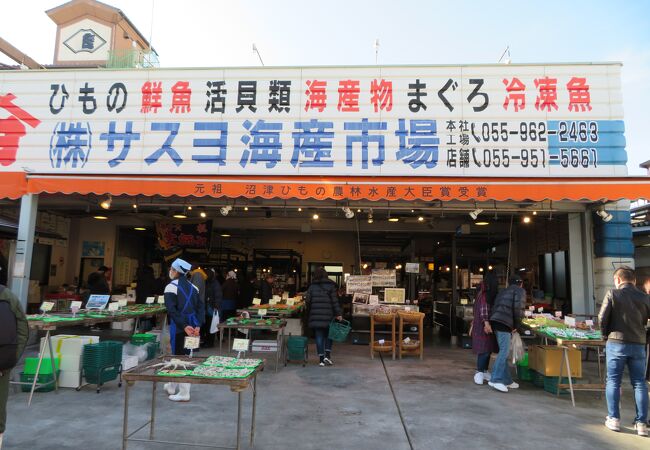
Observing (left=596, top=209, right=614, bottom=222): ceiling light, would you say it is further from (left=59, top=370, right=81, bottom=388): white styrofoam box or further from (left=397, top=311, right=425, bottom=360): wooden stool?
(left=59, top=370, right=81, bottom=388): white styrofoam box

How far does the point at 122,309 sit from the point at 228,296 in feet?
8.00

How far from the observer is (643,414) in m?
5.04

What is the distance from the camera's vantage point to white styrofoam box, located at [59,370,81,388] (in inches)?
250

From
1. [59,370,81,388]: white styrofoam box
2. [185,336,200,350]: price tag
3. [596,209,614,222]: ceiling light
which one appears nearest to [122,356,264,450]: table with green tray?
[185,336,200,350]: price tag

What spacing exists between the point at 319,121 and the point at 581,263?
6.44 m

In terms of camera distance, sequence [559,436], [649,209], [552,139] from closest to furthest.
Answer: [559,436] < [552,139] < [649,209]

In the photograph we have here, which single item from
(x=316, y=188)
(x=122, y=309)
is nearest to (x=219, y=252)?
(x=122, y=309)

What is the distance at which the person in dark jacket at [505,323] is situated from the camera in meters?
6.80

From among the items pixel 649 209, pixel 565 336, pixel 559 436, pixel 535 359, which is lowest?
pixel 559 436

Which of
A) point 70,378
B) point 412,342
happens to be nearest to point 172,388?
point 70,378

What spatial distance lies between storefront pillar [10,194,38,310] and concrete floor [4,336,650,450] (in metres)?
3.82

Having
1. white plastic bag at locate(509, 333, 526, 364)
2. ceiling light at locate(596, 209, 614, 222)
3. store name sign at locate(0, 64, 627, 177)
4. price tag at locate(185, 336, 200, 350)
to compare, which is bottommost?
white plastic bag at locate(509, 333, 526, 364)

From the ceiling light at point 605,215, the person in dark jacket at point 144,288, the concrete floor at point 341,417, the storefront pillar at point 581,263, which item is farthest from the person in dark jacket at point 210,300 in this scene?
the ceiling light at point 605,215

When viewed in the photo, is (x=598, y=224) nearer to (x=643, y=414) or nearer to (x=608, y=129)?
(x=608, y=129)
